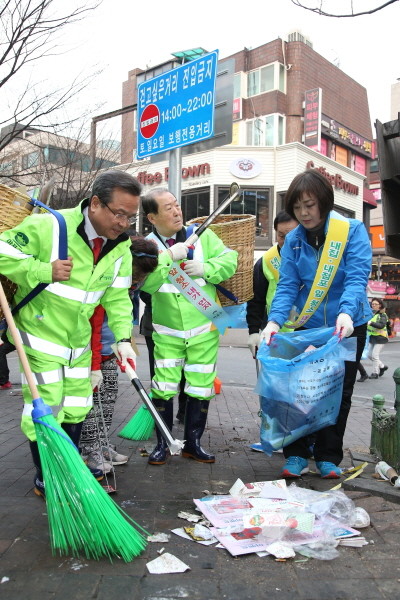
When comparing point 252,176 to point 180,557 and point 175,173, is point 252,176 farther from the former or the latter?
point 180,557

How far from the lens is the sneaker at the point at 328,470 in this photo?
333 cm

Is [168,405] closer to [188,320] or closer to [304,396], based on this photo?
[188,320]

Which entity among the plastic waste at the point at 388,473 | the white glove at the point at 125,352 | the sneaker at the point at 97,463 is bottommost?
the plastic waste at the point at 388,473

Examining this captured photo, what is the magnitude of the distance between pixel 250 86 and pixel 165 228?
25.6 metres

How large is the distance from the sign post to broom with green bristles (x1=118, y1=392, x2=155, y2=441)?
2121mm

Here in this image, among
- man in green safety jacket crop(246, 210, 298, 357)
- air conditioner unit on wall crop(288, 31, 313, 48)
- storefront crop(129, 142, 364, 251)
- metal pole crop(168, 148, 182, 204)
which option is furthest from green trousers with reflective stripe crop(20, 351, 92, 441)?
air conditioner unit on wall crop(288, 31, 313, 48)

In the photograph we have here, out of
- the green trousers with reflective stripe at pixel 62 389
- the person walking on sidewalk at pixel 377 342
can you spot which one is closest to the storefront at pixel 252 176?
the person walking on sidewalk at pixel 377 342

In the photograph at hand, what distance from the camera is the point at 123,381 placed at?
7.77 metres

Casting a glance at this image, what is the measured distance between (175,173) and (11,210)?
3.17 metres

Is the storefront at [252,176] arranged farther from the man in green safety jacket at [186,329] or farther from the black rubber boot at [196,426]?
the black rubber boot at [196,426]

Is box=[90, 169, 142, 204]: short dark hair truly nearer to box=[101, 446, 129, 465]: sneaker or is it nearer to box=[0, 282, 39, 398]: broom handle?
box=[0, 282, 39, 398]: broom handle

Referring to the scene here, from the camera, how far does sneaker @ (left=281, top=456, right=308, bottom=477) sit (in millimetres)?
3344

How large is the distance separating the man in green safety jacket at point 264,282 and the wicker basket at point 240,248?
10.6 inches

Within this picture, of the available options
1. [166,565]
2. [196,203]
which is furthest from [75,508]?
[196,203]
